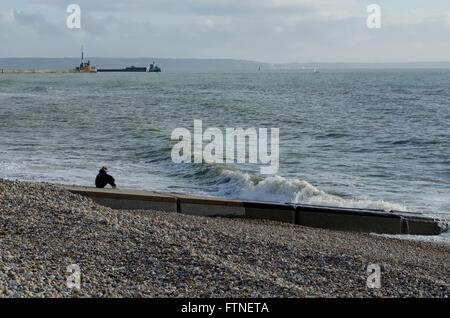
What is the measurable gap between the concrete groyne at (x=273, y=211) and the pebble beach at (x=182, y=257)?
64 centimetres

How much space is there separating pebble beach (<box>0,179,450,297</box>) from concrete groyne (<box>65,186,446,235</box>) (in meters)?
0.64

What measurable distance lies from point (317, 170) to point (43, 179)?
842 centimetres

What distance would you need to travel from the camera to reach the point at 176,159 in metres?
20.9

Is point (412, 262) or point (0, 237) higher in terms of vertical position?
point (0, 237)

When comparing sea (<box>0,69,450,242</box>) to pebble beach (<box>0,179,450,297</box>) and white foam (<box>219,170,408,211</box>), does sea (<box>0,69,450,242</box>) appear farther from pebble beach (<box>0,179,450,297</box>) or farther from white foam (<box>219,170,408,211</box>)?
pebble beach (<box>0,179,450,297</box>)

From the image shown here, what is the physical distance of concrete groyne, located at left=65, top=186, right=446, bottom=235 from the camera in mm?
11273

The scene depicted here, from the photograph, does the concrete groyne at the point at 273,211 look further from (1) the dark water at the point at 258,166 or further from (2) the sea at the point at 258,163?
(1) the dark water at the point at 258,166

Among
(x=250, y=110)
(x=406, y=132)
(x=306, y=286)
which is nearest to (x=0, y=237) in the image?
(x=306, y=286)

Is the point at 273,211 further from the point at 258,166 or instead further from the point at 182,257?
the point at 258,166

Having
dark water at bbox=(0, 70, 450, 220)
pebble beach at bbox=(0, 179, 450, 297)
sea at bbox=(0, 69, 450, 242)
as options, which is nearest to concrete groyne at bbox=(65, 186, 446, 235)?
pebble beach at bbox=(0, 179, 450, 297)

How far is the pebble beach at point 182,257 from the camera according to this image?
6695mm

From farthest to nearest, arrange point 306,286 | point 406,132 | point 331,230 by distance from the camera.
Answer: point 406,132
point 331,230
point 306,286

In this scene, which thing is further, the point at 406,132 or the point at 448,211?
the point at 406,132

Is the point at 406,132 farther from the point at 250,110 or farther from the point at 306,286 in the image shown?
the point at 306,286
